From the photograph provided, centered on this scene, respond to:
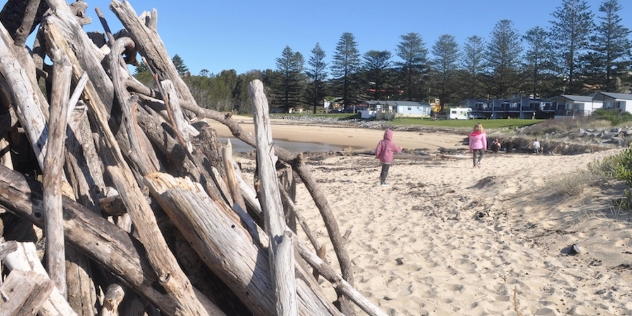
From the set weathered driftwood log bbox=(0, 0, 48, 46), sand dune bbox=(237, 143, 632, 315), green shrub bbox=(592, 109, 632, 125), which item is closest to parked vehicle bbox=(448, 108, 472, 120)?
green shrub bbox=(592, 109, 632, 125)

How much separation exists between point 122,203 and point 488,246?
18.6 ft

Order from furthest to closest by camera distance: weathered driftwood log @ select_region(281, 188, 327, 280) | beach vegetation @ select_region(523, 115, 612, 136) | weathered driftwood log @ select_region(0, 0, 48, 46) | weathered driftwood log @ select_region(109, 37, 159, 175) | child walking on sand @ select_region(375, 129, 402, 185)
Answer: beach vegetation @ select_region(523, 115, 612, 136) < child walking on sand @ select_region(375, 129, 402, 185) < weathered driftwood log @ select_region(281, 188, 327, 280) < weathered driftwood log @ select_region(0, 0, 48, 46) < weathered driftwood log @ select_region(109, 37, 159, 175)

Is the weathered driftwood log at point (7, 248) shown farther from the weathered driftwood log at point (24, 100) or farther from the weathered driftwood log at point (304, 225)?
the weathered driftwood log at point (304, 225)

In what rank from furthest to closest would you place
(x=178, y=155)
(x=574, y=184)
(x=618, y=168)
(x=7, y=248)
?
(x=574, y=184) → (x=618, y=168) → (x=178, y=155) → (x=7, y=248)

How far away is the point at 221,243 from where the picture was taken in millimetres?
2752

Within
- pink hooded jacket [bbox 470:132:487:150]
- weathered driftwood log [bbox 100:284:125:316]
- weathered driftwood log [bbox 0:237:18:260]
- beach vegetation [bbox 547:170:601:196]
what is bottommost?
beach vegetation [bbox 547:170:601:196]

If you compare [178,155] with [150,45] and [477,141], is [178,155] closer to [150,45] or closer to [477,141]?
[150,45]

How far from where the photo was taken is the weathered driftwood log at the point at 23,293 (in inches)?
88.1

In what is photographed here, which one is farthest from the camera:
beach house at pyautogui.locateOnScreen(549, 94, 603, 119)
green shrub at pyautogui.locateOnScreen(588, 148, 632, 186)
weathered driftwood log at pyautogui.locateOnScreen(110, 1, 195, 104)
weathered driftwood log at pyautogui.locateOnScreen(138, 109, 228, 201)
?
beach house at pyautogui.locateOnScreen(549, 94, 603, 119)

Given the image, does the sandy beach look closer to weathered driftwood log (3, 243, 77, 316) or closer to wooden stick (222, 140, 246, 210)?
wooden stick (222, 140, 246, 210)

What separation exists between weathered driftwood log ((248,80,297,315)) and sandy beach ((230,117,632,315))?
226 centimetres

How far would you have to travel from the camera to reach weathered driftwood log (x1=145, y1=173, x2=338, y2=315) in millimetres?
2740

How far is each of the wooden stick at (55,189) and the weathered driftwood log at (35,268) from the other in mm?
77

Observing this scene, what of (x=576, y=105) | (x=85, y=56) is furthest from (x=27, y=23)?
(x=576, y=105)
